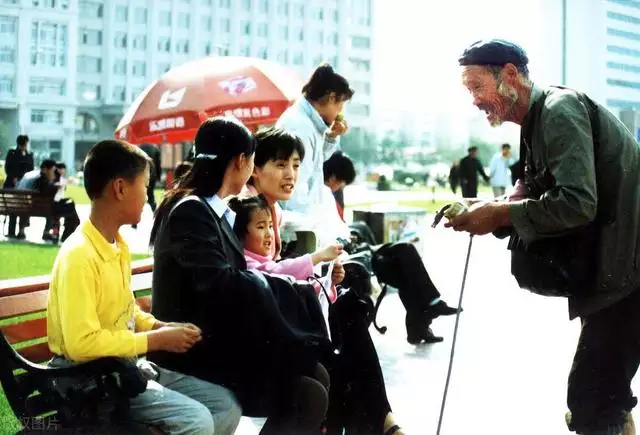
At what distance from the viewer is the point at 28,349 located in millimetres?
3611

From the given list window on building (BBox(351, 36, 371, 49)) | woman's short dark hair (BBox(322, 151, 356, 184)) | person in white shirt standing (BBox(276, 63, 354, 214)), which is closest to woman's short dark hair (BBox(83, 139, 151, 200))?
person in white shirt standing (BBox(276, 63, 354, 214))

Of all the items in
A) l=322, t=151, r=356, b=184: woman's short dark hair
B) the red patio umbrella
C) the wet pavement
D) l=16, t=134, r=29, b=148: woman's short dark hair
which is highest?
the red patio umbrella

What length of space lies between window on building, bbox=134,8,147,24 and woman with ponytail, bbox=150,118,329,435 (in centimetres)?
6881

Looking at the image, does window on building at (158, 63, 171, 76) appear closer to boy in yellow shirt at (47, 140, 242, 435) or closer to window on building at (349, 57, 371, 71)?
window on building at (349, 57, 371, 71)

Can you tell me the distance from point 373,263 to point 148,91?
781 cm

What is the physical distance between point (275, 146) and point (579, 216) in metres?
1.49

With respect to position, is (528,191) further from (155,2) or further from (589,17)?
(155,2)

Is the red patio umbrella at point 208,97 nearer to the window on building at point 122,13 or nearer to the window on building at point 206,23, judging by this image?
the window on building at point 122,13

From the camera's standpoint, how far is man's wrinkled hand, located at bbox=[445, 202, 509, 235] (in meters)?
3.23

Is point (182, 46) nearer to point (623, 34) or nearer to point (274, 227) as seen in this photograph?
point (623, 34)

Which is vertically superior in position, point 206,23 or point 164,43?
point 206,23

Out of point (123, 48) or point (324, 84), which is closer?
point (324, 84)

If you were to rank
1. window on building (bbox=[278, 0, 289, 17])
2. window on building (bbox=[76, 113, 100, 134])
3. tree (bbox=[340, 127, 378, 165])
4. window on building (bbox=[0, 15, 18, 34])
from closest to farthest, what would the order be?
window on building (bbox=[0, 15, 18, 34]), window on building (bbox=[76, 113, 100, 134]), window on building (bbox=[278, 0, 289, 17]), tree (bbox=[340, 127, 378, 165])

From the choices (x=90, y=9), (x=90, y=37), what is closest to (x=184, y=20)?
(x=90, y=37)
